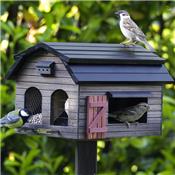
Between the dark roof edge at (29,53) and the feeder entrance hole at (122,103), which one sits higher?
the dark roof edge at (29,53)

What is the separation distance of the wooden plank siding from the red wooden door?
0.07m

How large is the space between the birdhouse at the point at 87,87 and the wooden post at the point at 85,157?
15cm

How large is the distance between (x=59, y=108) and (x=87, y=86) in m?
0.35

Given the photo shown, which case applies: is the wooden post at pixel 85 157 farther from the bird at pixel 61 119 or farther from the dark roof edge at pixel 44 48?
the dark roof edge at pixel 44 48

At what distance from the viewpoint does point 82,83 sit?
4156mm

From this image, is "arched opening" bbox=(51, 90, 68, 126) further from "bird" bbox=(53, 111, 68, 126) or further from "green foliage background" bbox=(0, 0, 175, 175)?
"green foliage background" bbox=(0, 0, 175, 175)

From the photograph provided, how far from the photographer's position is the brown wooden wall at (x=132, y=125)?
4.18 m

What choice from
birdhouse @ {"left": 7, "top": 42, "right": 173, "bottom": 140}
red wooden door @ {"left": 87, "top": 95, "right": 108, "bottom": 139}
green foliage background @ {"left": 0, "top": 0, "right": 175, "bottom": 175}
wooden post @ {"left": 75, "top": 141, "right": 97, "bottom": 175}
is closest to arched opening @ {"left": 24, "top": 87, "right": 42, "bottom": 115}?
birdhouse @ {"left": 7, "top": 42, "right": 173, "bottom": 140}

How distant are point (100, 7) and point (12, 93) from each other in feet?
3.22

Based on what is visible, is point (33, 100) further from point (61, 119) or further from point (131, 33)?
point (131, 33)

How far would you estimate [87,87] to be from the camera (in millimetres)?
4207

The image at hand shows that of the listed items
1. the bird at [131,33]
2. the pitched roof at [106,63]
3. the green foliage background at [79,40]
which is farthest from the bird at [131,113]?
the green foliage background at [79,40]

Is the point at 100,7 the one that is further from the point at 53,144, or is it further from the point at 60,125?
the point at 60,125

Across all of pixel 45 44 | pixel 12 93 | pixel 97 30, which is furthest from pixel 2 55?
pixel 45 44
